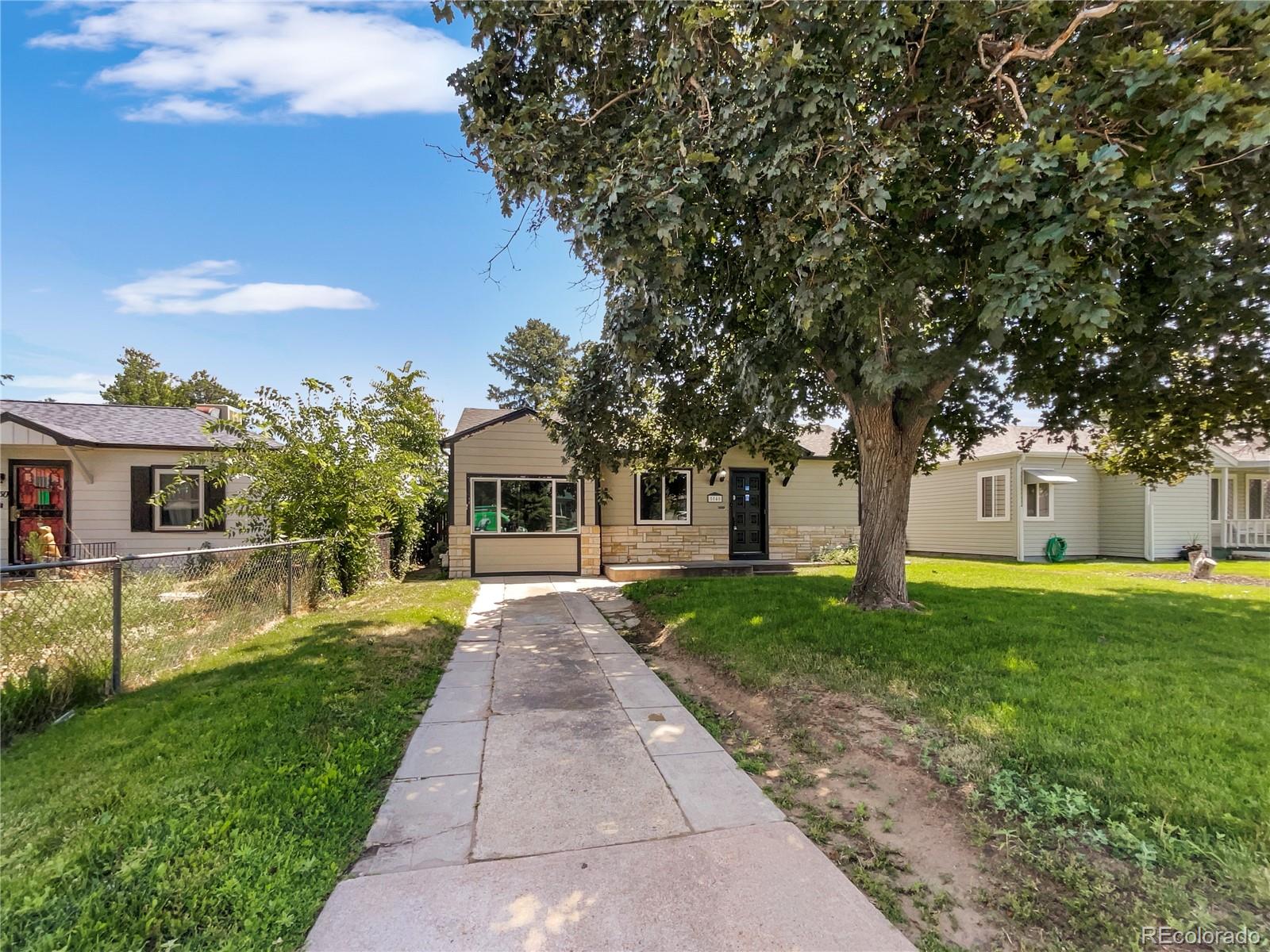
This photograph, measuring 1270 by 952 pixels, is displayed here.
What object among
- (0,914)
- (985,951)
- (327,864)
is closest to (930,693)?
(985,951)

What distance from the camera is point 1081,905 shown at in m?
2.17

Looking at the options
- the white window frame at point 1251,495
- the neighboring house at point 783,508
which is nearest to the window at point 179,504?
the neighboring house at point 783,508

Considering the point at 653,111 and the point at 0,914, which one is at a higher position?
the point at 653,111

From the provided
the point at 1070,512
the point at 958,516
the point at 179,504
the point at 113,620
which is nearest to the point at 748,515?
the point at 958,516

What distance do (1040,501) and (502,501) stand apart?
48.2 ft

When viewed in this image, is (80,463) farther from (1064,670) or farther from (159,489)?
(1064,670)

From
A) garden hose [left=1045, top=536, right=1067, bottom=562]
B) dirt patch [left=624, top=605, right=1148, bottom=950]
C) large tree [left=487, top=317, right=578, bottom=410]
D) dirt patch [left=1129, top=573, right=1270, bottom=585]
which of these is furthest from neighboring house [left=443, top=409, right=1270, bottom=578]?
large tree [left=487, top=317, right=578, bottom=410]

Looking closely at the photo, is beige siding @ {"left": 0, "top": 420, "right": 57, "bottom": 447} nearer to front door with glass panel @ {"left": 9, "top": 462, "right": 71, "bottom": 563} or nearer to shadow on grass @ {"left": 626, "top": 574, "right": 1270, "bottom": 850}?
front door with glass panel @ {"left": 9, "top": 462, "right": 71, "bottom": 563}

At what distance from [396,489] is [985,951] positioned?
8.77m

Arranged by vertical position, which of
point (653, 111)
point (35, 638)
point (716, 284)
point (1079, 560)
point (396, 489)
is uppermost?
point (653, 111)

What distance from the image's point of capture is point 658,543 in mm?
13609

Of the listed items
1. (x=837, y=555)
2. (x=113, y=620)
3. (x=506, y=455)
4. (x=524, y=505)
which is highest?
(x=506, y=455)

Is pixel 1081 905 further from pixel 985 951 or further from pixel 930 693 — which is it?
pixel 930 693

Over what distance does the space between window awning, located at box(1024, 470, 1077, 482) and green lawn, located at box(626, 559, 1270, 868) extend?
20.4 feet
